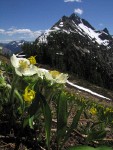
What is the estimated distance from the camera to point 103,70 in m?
129

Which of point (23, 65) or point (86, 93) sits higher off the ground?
point (23, 65)

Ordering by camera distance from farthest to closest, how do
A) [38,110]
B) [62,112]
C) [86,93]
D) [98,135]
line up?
1. [86,93]
2. [38,110]
3. [98,135]
4. [62,112]

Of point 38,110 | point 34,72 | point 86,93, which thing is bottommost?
point 86,93

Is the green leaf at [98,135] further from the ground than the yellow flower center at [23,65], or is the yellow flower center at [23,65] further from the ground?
the yellow flower center at [23,65]

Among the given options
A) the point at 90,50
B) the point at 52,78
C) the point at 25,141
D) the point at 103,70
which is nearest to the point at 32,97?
the point at 52,78

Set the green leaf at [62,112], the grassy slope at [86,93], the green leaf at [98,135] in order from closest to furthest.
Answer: the green leaf at [62,112] → the green leaf at [98,135] → the grassy slope at [86,93]

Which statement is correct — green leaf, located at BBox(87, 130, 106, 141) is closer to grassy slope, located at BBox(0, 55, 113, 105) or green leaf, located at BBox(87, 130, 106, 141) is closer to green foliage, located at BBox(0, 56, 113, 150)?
green foliage, located at BBox(0, 56, 113, 150)

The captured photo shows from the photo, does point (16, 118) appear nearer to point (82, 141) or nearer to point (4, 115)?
point (4, 115)

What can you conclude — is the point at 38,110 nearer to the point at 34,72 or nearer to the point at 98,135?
the point at 34,72

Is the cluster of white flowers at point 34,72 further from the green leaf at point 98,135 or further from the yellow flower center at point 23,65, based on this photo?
the green leaf at point 98,135

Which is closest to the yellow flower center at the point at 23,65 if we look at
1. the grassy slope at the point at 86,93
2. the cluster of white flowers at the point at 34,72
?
the cluster of white flowers at the point at 34,72

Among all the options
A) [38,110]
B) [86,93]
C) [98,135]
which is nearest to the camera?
[98,135]

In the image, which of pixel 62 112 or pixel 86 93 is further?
pixel 86 93

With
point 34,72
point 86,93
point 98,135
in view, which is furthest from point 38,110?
point 86,93
